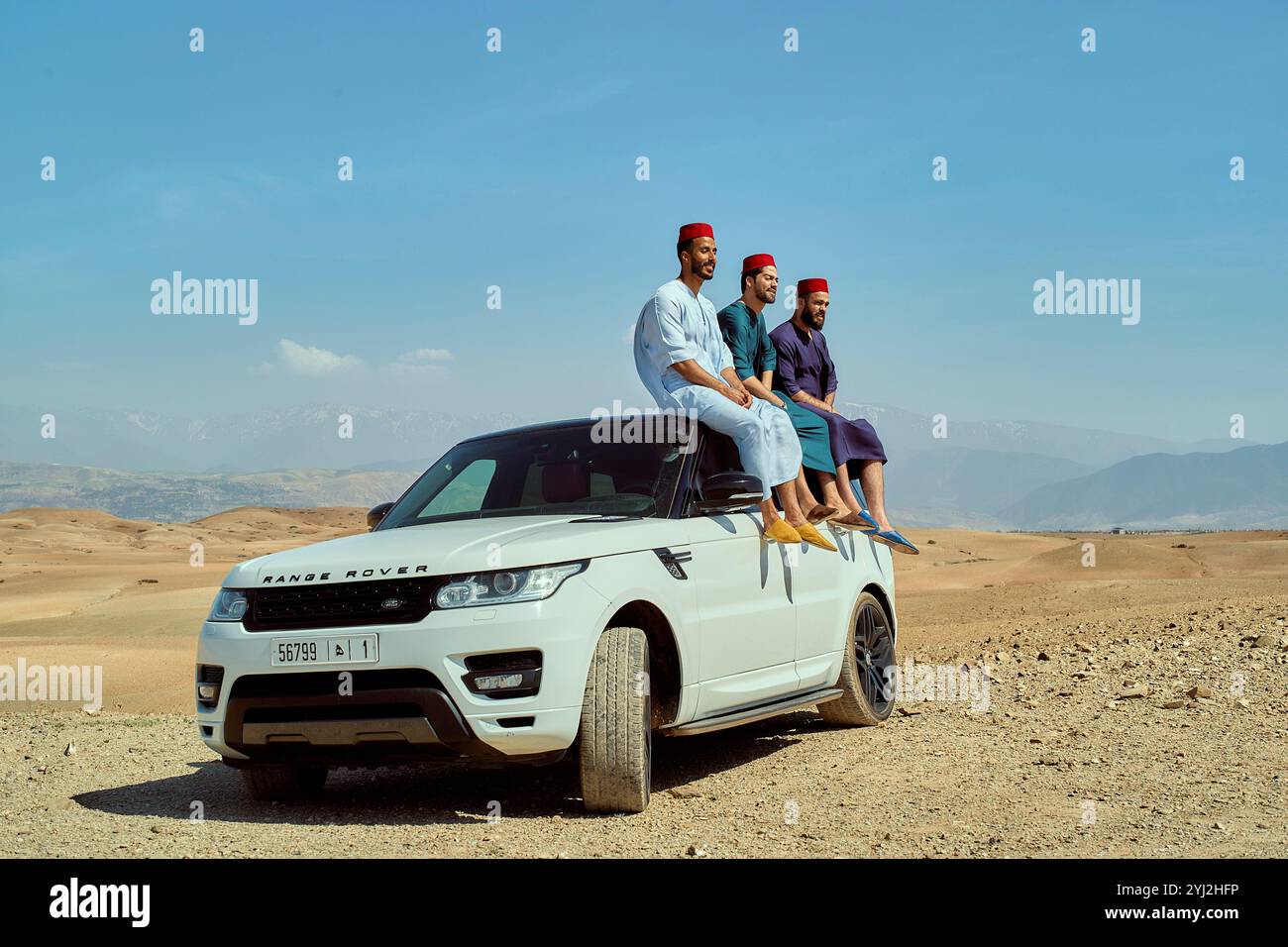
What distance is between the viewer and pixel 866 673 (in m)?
8.79

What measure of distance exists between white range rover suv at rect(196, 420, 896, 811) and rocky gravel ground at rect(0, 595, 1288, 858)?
382 mm

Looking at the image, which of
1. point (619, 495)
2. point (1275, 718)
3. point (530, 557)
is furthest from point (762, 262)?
point (1275, 718)

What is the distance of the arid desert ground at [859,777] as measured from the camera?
Result: 17.9 ft

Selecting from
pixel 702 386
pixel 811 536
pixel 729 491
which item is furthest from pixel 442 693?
pixel 811 536

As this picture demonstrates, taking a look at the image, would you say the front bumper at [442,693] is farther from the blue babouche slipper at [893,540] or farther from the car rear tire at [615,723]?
the blue babouche slipper at [893,540]

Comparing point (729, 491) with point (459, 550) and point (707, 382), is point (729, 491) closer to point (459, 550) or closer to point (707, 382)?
point (707, 382)

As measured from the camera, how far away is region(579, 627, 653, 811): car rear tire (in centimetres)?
579

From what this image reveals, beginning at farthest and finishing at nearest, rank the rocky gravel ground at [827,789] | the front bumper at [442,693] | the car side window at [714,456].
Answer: the car side window at [714,456]
the front bumper at [442,693]
the rocky gravel ground at [827,789]

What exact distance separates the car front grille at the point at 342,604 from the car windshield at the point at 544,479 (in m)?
1.30

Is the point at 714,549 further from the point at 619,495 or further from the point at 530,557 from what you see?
the point at 530,557

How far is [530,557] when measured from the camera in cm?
573

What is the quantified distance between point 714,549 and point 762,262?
2.84 meters

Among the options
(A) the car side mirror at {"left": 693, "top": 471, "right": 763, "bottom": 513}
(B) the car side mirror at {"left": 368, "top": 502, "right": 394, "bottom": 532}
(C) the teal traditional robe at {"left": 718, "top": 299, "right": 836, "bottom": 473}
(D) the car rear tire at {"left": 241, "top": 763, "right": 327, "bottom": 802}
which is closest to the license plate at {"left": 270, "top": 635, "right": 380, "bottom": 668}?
(D) the car rear tire at {"left": 241, "top": 763, "right": 327, "bottom": 802}

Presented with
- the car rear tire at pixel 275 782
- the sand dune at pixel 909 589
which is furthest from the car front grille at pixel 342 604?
the sand dune at pixel 909 589
